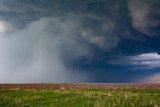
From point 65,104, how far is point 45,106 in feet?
9.06

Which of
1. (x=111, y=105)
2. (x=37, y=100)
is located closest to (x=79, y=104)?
(x=111, y=105)

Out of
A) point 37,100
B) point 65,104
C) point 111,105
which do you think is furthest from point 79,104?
point 37,100

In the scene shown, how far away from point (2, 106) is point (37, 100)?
254 inches

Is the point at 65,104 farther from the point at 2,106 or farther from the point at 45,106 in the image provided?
the point at 2,106

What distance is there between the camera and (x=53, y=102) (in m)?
46.4

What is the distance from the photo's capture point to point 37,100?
161 ft

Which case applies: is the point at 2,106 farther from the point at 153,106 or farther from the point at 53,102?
the point at 153,106

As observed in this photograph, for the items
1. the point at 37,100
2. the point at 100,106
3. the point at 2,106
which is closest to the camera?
the point at 100,106

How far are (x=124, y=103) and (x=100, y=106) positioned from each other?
479 cm

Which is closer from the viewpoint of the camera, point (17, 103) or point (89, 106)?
point (89, 106)

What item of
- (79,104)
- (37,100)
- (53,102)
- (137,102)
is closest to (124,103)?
(137,102)

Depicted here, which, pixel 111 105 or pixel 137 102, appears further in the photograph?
pixel 137 102

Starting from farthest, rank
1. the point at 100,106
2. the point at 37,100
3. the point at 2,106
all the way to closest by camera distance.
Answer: the point at 37,100, the point at 2,106, the point at 100,106

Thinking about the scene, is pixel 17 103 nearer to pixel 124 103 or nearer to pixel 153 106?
pixel 124 103
